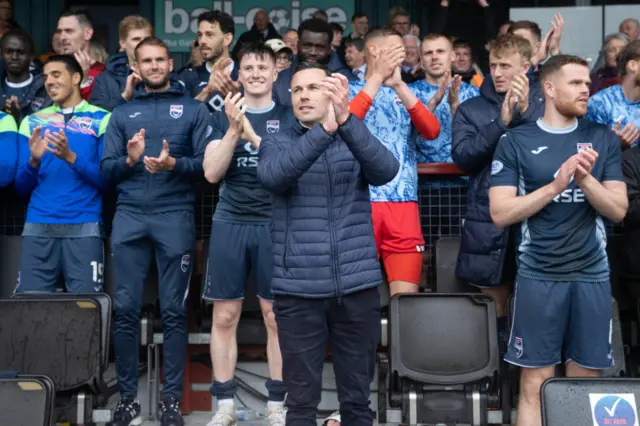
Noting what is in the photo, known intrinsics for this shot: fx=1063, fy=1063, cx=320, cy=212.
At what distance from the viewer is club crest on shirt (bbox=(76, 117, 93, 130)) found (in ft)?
22.5

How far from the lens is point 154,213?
21.2 ft

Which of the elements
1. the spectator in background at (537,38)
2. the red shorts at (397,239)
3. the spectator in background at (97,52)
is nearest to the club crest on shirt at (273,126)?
the red shorts at (397,239)

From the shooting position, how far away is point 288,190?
5.09 meters

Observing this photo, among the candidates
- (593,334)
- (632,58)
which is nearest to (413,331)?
(593,334)

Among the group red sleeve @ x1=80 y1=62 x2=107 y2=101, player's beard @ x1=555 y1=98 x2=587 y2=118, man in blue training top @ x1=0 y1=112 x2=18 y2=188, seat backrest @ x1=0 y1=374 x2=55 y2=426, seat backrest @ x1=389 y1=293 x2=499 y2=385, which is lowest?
seat backrest @ x1=0 y1=374 x2=55 y2=426

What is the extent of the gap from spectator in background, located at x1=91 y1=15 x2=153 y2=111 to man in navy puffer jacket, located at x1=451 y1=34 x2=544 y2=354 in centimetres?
225

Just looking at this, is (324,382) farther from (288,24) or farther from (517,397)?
(288,24)

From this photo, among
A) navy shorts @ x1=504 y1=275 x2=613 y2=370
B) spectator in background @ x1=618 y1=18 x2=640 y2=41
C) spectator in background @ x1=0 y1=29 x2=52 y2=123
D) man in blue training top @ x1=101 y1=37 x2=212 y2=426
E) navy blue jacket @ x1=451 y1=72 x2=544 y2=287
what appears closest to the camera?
navy shorts @ x1=504 y1=275 x2=613 y2=370

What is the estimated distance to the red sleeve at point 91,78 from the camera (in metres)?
7.59

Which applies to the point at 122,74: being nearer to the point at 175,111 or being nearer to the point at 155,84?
the point at 155,84

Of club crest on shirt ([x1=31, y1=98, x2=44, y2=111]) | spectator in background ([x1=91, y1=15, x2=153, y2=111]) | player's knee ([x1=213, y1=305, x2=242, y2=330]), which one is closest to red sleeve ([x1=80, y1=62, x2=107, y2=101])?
spectator in background ([x1=91, y1=15, x2=153, y2=111])

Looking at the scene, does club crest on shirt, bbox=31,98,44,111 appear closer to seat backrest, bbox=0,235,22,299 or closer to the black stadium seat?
seat backrest, bbox=0,235,22,299

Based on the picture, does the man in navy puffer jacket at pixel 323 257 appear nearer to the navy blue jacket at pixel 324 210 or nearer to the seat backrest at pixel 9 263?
the navy blue jacket at pixel 324 210

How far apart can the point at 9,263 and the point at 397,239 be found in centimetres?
265
